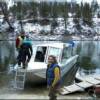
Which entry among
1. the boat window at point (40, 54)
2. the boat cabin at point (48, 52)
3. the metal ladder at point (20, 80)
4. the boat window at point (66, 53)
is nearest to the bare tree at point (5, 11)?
the boat window at point (66, 53)

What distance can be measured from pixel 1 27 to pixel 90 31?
74.9 ft

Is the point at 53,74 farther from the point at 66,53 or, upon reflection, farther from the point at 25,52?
the point at 66,53

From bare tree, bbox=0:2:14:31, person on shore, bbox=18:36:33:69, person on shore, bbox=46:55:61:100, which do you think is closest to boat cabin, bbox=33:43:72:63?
person on shore, bbox=18:36:33:69

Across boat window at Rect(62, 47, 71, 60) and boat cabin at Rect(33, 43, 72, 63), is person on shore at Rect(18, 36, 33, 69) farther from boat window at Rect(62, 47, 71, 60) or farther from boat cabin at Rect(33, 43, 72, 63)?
boat window at Rect(62, 47, 71, 60)

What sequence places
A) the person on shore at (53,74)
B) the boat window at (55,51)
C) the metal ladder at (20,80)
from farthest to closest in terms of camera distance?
1. the boat window at (55,51)
2. the metal ladder at (20,80)
3. the person on shore at (53,74)

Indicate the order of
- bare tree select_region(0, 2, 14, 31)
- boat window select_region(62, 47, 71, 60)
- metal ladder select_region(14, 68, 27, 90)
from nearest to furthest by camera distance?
metal ladder select_region(14, 68, 27, 90) → boat window select_region(62, 47, 71, 60) → bare tree select_region(0, 2, 14, 31)

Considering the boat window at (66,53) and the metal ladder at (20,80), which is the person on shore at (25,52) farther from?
the boat window at (66,53)

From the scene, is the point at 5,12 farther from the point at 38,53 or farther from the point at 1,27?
the point at 38,53

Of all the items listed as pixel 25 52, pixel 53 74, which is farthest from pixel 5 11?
pixel 53 74

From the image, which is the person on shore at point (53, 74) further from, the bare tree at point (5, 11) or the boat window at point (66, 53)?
the bare tree at point (5, 11)

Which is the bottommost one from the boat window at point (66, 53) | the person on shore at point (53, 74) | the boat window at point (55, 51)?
the boat window at point (66, 53)

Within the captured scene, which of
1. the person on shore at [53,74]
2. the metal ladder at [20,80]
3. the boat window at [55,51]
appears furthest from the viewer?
the boat window at [55,51]

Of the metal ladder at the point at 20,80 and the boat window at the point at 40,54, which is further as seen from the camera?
the boat window at the point at 40,54

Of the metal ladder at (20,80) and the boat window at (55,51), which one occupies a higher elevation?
the boat window at (55,51)
